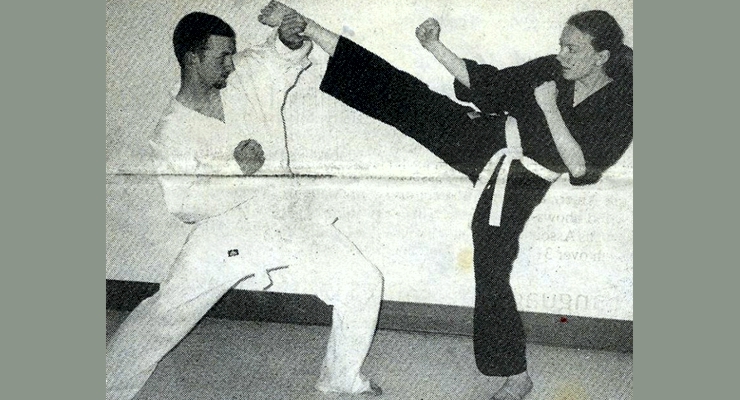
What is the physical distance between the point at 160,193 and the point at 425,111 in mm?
1120

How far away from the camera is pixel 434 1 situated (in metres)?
2.38

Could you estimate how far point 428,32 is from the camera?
2389 millimetres

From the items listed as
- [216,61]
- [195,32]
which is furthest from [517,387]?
[195,32]

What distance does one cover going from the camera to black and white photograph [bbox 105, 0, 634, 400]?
2.33 m

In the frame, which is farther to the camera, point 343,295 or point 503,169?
point 343,295

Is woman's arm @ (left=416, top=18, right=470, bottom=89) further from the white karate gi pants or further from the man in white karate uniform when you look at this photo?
the white karate gi pants

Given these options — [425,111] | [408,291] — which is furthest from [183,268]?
[425,111]

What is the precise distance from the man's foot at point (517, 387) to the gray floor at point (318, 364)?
3 cm

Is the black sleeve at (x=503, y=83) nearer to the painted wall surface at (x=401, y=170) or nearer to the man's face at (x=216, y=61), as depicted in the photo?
the painted wall surface at (x=401, y=170)

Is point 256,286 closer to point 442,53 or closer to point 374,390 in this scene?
point 374,390

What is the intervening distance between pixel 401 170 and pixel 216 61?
84 cm

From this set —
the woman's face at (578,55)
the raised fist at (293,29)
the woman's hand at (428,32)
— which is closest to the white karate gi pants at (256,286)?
the raised fist at (293,29)

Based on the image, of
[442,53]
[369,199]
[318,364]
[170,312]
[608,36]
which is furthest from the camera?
[170,312]

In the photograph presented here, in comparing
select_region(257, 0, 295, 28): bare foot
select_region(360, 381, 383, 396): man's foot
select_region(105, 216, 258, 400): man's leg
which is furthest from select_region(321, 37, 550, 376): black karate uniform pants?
select_region(105, 216, 258, 400): man's leg
